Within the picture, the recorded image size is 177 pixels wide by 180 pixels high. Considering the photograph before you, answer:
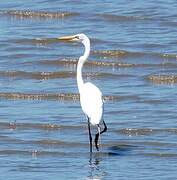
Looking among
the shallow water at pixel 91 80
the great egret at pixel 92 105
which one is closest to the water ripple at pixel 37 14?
the shallow water at pixel 91 80

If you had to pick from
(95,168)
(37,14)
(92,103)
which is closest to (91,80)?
(92,103)

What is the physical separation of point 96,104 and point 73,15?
762cm

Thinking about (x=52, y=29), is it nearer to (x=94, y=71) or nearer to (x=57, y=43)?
(x=57, y=43)

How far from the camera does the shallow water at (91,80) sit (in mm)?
11133

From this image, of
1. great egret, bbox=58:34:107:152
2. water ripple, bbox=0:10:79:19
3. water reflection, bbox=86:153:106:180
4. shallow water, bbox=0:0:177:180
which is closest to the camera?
water reflection, bbox=86:153:106:180

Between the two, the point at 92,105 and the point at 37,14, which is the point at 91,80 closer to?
the point at 92,105

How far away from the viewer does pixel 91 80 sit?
15531mm

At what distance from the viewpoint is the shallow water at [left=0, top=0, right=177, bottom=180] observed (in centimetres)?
1113

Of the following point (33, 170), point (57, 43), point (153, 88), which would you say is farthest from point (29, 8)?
point (33, 170)

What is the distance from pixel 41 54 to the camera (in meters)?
17.1

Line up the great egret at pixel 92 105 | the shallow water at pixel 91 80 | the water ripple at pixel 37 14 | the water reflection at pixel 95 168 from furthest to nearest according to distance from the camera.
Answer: the water ripple at pixel 37 14 → the great egret at pixel 92 105 → the shallow water at pixel 91 80 → the water reflection at pixel 95 168

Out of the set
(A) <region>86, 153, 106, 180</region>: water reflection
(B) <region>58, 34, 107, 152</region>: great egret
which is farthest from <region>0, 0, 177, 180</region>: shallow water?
(B) <region>58, 34, 107, 152</region>: great egret

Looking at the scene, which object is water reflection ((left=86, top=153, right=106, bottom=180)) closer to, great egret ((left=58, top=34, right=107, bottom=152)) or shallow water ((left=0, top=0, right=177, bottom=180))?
shallow water ((left=0, top=0, right=177, bottom=180))

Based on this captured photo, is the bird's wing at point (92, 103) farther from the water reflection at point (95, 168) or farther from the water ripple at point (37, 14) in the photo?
the water ripple at point (37, 14)
